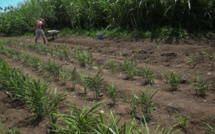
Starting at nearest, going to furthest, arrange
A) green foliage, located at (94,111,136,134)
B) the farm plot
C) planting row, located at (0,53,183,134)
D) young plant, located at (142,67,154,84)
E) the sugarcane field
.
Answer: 1. green foliage, located at (94,111,136,134)
2. planting row, located at (0,53,183,134)
3. the sugarcane field
4. the farm plot
5. young plant, located at (142,67,154,84)

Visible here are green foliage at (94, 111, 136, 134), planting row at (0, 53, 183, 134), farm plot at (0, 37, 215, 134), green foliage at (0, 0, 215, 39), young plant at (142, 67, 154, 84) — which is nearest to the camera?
green foliage at (94, 111, 136, 134)

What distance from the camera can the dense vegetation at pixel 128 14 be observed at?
212 inches

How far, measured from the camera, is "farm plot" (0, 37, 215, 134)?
80.4 inches

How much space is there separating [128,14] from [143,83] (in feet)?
13.8

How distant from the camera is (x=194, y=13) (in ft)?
18.1

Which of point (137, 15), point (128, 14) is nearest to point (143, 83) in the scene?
point (137, 15)

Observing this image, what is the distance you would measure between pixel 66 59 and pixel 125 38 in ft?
7.03

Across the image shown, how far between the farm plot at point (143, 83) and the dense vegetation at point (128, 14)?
1070 mm

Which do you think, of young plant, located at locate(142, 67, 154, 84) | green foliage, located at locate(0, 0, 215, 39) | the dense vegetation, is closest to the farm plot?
young plant, located at locate(142, 67, 154, 84)

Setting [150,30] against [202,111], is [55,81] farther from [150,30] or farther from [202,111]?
[150,30]

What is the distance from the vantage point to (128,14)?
6664mm

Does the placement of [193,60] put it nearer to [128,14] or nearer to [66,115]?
[66,115]

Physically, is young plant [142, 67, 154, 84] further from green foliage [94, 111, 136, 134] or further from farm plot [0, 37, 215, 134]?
green foliage [94, 111, 136, 134]

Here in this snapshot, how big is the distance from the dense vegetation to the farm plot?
1.07 m
